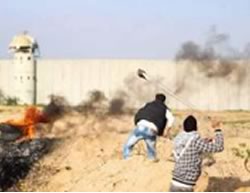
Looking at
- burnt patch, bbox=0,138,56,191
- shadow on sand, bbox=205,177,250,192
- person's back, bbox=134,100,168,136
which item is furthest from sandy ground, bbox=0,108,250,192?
person's back, bbox=134,100,168,136

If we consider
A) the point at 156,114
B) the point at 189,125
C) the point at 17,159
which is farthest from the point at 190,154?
the point at 17,159

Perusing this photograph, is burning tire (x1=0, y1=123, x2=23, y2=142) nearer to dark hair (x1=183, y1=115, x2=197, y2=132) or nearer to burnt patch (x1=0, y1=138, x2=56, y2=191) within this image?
burnt patch (x1=0, y1=138, x2=56, y2=191)

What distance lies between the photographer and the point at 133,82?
4516cm

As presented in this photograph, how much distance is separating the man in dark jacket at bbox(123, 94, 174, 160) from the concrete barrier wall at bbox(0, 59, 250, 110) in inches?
1096

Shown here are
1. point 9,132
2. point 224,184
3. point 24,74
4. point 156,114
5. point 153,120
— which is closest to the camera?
point 224,184

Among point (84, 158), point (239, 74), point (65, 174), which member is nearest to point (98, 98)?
point (239, 74)

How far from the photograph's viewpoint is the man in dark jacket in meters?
13.4

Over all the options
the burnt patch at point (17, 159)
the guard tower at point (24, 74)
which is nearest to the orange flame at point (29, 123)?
the burnt patch at point (17, 159)

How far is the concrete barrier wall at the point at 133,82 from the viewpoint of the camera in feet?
145

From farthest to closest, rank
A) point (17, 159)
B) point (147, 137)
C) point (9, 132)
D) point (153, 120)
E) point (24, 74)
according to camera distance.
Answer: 1. point (24, 74)
2. point (9, 132)
3. point (17, 159)
4. point (147, 137)
5. point (153, 120)

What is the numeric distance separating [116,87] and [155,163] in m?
33.6

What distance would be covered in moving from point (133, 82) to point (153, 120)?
3163 centimetres

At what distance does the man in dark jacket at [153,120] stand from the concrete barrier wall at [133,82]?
27.8m

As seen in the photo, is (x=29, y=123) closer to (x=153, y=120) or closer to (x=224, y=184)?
(x=153, y=120)
